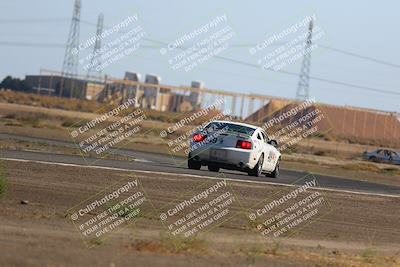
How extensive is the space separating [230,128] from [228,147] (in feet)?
2.43

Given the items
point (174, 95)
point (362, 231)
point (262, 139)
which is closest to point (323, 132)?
point (174, 95)

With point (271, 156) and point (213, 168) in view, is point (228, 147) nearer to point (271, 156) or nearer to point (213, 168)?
point (213, 168)

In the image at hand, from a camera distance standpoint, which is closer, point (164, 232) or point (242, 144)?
point (164, 232)

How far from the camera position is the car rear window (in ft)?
79.6

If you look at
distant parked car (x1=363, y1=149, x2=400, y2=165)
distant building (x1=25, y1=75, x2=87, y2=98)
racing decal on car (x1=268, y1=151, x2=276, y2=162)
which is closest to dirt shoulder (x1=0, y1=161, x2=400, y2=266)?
racing decal on car (x1=268, y1=151, x2=276, y2=162)

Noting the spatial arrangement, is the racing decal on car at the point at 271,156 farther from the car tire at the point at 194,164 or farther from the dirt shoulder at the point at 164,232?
the dirt shoulder at the point at 164,232

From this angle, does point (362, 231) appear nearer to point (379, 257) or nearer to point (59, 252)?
point (379, 257)

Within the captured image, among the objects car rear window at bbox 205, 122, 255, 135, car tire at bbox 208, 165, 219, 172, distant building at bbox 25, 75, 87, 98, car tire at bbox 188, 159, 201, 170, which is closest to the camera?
car rear window at bbox 205, 122, 255, 135

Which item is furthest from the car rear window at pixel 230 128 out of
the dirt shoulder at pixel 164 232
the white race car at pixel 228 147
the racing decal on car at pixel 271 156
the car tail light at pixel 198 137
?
the dirt shoulder at pixel 164 232

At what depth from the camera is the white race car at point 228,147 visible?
23844mm

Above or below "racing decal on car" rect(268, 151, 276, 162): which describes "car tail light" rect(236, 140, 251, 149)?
above

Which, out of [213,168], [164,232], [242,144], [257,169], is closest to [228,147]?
[242,144]

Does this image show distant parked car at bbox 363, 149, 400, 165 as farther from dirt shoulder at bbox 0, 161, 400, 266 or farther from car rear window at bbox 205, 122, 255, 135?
dirt shoulder at bbox 0, 161, 400, 266

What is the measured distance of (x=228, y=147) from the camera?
23.9 meters
